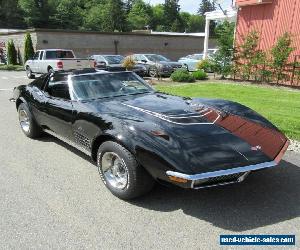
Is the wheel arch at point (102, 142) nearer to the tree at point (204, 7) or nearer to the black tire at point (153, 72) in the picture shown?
the black tire at point (153, 72)

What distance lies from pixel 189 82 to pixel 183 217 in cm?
1331

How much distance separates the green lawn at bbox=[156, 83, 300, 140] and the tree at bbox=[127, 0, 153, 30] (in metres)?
84.9

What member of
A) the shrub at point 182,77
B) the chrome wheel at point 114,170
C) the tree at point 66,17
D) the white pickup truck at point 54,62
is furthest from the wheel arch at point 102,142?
the tree at point 66,17

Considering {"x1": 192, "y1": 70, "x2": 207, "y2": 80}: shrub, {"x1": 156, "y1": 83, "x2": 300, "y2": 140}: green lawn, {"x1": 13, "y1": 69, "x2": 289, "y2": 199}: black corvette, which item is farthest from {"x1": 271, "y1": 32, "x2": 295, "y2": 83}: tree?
{"x1": 13, "y1": 69, "x2": 289, "y2": 199}: black corvette

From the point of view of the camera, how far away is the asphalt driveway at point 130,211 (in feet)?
11.1

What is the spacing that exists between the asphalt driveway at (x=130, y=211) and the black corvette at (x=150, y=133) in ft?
1.12

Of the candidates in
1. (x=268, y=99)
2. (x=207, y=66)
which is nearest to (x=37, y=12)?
(x=207, y=66)

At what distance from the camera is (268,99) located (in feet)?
36.1

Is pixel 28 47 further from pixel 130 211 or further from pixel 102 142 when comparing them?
pixel 130 211

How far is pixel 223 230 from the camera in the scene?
11.4ft

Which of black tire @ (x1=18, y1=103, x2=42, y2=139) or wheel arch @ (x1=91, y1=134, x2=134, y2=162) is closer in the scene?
wheel arch @ (x1=91, y1=134, x2=134, y2=162)

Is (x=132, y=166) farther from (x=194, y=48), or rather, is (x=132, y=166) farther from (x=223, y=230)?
(x=194, y=48)

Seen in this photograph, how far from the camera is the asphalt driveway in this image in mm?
3383

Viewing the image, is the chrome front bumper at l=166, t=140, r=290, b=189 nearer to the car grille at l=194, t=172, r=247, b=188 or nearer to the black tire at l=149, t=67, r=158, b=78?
the car grille at l=194, t=172, r=247, b=188
